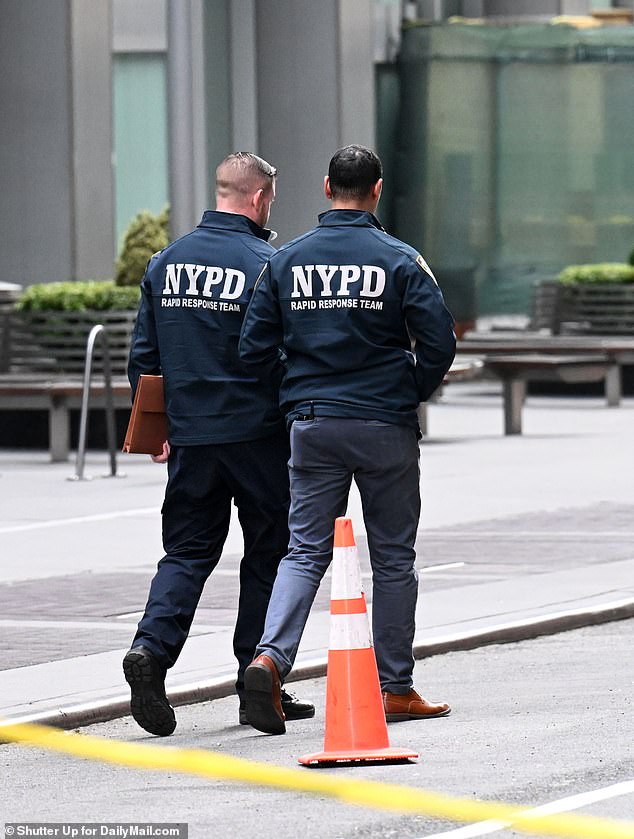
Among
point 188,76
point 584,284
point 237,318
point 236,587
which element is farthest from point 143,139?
point 237,318

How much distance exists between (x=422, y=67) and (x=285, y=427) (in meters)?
22.7

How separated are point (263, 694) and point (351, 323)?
1273 mm

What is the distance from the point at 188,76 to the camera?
694 inches

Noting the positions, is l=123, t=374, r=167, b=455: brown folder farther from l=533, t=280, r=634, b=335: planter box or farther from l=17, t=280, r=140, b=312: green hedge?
l=533, t=280, r=634, b=335: planter box

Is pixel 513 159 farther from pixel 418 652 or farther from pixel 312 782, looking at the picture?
pixel 312 782

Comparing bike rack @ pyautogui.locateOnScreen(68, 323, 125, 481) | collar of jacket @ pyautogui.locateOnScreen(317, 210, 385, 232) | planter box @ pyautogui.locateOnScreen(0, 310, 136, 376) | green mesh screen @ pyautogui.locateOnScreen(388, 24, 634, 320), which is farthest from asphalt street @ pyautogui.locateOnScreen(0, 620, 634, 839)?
green mesh screen @ pyautogui.locateOnScreen(388, 24, 634, 320)

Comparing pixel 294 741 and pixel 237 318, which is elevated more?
pixel 237 318

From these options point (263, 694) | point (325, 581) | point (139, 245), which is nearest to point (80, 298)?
point (139, 245)

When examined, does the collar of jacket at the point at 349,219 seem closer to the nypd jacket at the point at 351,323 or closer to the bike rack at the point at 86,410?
the nypd jacket at the point at 351,323

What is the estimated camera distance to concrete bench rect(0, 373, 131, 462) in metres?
17.7

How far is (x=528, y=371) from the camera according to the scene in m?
20.6

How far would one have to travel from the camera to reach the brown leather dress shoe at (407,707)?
7.45 meters

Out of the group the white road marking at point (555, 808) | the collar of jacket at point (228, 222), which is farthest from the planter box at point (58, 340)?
the white road marking at point (555, 808)

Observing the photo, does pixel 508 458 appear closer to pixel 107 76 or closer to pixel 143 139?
pixel 107 76
